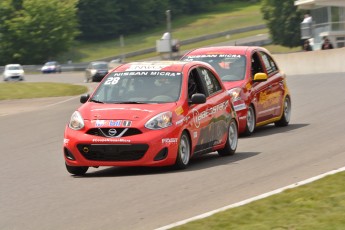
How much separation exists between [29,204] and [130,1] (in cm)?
14752

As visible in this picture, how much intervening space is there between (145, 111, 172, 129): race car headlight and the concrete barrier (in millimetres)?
28758

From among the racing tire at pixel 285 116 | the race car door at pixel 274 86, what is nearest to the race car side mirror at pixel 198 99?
the race car door at pixel 274 86

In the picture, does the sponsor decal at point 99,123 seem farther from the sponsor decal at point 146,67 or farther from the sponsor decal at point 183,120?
the sponsor decal at point 146,67

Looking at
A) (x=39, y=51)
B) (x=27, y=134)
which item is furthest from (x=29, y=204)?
(x=39, y=51)

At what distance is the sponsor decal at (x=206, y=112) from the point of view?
13.6m

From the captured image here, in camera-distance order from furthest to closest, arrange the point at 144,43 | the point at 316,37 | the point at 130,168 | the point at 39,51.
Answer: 1. the point at 144,43
2. the point at 39,51
3. the point at 316,37
4. the point at 130,168

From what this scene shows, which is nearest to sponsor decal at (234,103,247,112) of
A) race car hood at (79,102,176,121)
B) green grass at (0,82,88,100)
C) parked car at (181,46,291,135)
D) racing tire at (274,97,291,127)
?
parked car at (181,46,291,135)

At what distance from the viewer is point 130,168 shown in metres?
13.9

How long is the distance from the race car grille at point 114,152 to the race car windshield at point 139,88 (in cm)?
93

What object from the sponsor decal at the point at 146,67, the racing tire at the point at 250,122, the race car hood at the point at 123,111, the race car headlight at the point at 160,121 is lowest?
the racing tire at the point at 250,122

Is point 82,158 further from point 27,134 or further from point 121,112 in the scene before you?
point 27,134

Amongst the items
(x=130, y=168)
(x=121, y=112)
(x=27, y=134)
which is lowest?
(x=27, y=134)

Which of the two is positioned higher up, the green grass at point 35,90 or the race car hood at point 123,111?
the race car hood at point 123,111

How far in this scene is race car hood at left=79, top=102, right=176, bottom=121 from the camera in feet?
42.1
